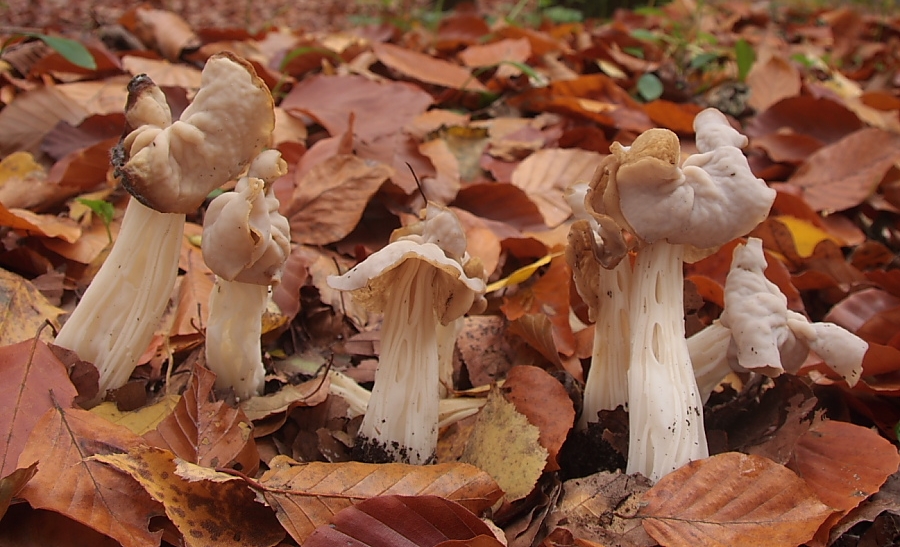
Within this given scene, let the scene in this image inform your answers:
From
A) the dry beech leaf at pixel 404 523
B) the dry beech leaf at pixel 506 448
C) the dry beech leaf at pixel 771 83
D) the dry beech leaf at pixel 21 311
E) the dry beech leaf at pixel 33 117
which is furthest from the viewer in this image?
the dry beech leaf at pixel 771 83

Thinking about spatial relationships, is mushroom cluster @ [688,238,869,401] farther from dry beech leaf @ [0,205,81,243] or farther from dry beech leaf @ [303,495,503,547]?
dry beech leaf @ [0,205,81,243]

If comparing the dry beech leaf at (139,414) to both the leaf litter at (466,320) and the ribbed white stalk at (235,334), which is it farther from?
the ribbed white stalk at (235,334)

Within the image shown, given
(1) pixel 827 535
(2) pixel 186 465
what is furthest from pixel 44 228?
(1) pixel 827 535

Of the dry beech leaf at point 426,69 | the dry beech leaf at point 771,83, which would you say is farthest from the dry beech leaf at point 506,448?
the dry beech leaf at point 771,83

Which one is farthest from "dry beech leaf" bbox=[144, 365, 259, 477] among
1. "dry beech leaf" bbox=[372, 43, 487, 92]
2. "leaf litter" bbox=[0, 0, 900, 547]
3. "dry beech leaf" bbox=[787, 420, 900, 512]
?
"dry beech leaf" bbox=[372, 43, 487, 92]

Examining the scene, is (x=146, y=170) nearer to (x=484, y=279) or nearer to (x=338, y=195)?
(x=484, y=279)

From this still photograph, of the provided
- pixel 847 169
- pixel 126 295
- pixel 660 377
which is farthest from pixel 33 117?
pixel 847 169

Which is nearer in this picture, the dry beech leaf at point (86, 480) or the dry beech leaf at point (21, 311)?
the dry beech leaf at point (86, 480)
